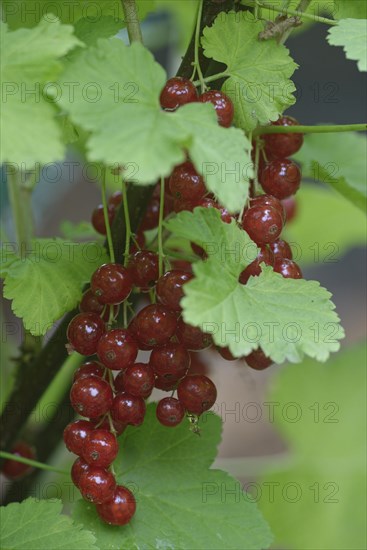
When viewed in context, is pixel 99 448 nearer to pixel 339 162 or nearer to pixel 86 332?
pixel 86 332

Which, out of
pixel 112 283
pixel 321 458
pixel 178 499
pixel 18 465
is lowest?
pixel 321 458

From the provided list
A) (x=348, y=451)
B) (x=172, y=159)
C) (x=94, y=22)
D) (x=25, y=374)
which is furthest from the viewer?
(x=348, y=451)

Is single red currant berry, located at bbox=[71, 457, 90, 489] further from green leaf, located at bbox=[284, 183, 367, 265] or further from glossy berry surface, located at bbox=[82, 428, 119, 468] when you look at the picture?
green leaf, located at bbox=[284, 183, 367, 265]

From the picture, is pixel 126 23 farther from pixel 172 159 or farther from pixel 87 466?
pixel 87 466

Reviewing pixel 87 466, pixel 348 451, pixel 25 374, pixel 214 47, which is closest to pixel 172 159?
pixel 214 47

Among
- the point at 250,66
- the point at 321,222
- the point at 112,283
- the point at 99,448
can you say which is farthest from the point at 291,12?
the point at 321,222
